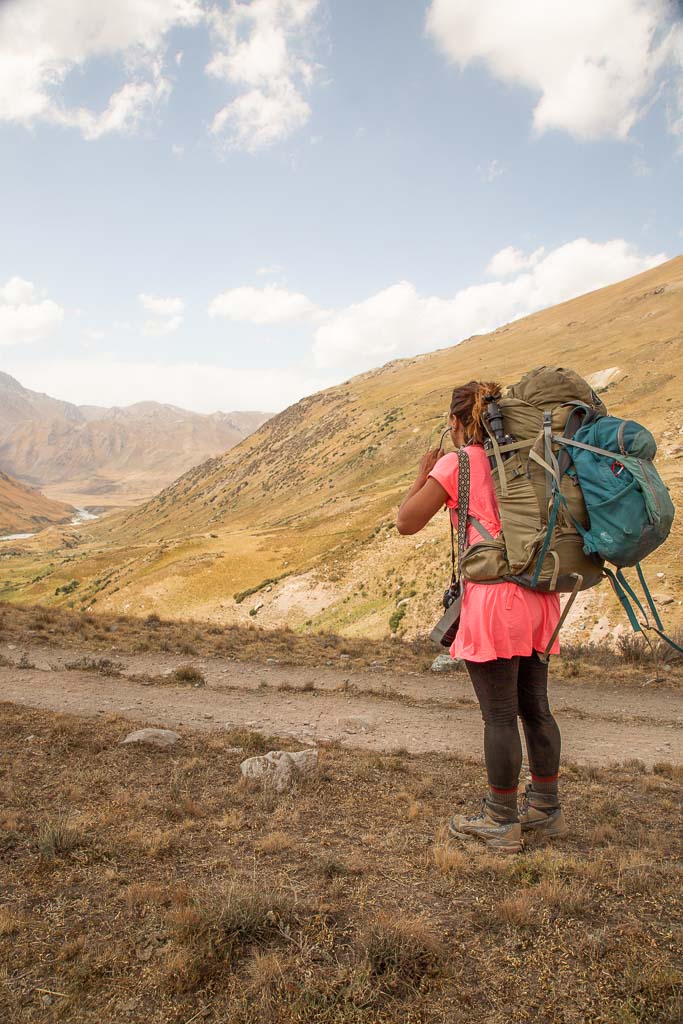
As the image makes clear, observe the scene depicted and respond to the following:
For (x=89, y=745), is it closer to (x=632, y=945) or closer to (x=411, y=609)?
(x=632, y=945)

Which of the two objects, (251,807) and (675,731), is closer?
(251,807)

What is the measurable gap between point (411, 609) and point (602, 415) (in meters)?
16.4

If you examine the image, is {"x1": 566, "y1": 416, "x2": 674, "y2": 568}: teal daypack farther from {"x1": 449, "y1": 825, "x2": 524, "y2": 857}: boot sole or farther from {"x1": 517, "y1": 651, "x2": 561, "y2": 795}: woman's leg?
{"x1": 449, "y1": 825, "x2": 524, "y2": 857}: boot sole

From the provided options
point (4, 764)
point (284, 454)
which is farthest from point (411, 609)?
point (284, 454)

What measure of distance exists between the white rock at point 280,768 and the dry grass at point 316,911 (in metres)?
0.23

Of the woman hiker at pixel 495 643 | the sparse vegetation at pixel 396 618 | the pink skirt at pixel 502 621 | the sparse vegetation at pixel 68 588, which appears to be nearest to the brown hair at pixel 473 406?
the woman hiker at pixel 495 643

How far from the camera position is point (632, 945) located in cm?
293

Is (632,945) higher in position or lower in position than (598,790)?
higher

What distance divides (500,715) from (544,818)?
1074 mm

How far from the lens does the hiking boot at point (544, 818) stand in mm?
4312

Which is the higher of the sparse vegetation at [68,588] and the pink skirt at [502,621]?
the pink skirt at [502,621]

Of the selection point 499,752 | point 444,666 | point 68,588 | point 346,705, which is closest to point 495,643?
point 499,752

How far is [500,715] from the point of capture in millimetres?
3887

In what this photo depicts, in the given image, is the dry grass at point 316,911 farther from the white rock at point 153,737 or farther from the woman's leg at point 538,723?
the white rock at point 153,737
